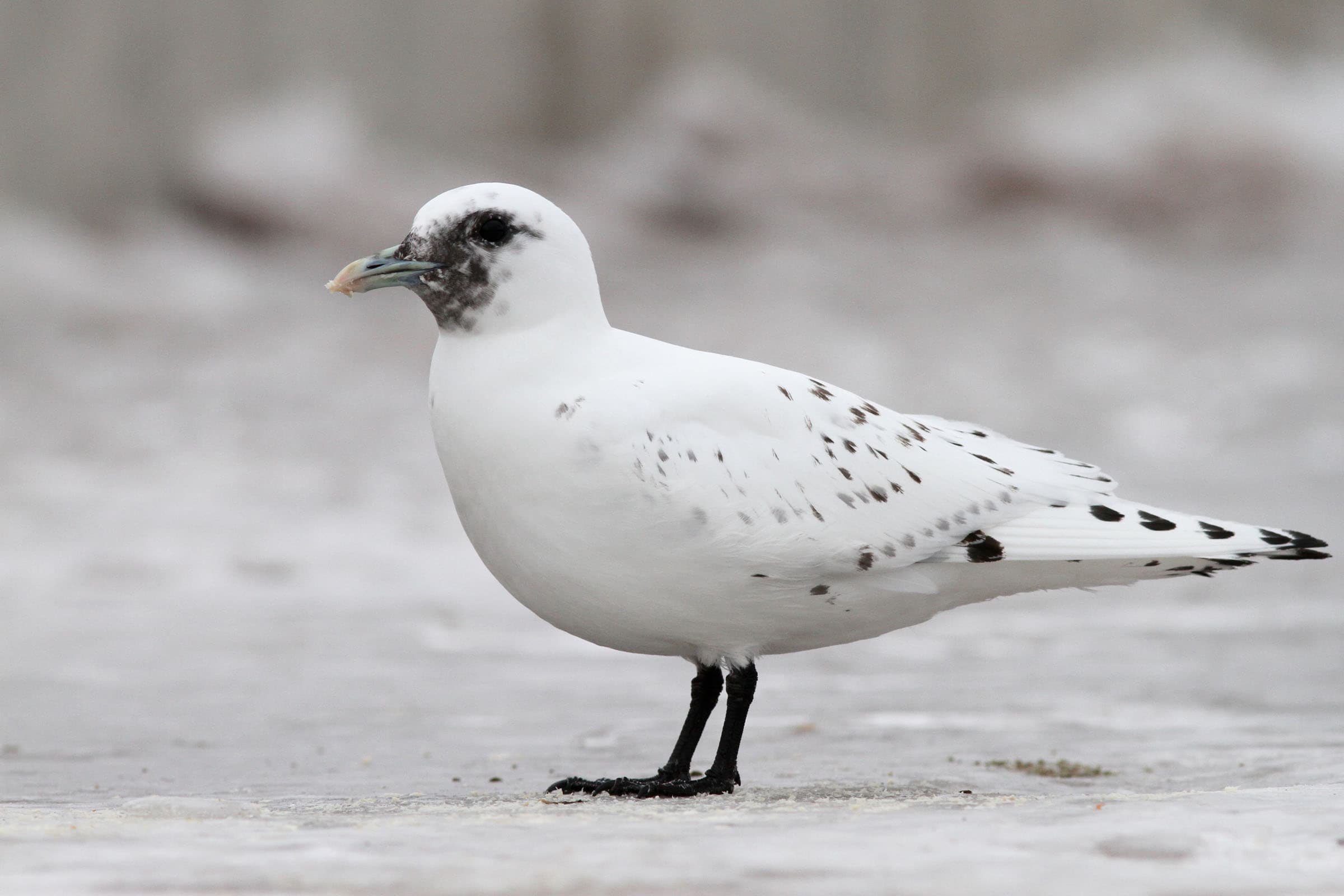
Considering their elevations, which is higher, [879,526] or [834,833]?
[879,526]

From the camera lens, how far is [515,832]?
3150mm

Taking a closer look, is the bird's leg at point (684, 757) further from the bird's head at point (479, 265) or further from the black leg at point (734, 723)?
the bird's head at point (479, 265)

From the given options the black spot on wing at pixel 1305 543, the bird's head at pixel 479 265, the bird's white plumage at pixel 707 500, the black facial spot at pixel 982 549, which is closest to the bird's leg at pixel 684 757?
the bird's white plumage at pixel 707 500

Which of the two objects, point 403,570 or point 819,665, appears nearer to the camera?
point 819,665

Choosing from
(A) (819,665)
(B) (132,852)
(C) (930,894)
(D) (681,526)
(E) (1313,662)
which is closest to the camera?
(C) (930,894)

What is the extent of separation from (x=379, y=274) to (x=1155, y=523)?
6.69 feet

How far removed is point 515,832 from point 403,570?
777cm

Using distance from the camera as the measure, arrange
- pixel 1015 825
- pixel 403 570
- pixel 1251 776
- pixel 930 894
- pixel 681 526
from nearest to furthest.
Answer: pixel 930 894 → pixel 1015 825 → pixel 681 526 → pixel 1251 776 → pixel 403 570

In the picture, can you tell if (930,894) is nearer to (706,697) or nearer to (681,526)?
(681,526)

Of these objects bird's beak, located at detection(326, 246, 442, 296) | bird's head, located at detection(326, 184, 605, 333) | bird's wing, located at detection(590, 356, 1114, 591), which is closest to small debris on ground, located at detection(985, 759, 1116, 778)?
bird's wing, located at detection(590, 356, 1114, 591)

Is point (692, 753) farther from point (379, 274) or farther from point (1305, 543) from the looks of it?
point (1305, 543)

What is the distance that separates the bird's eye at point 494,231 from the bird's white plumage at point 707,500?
0.03 metres

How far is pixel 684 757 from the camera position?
13.8ft

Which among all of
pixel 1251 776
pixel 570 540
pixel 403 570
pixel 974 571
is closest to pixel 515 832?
pixel 570 540
